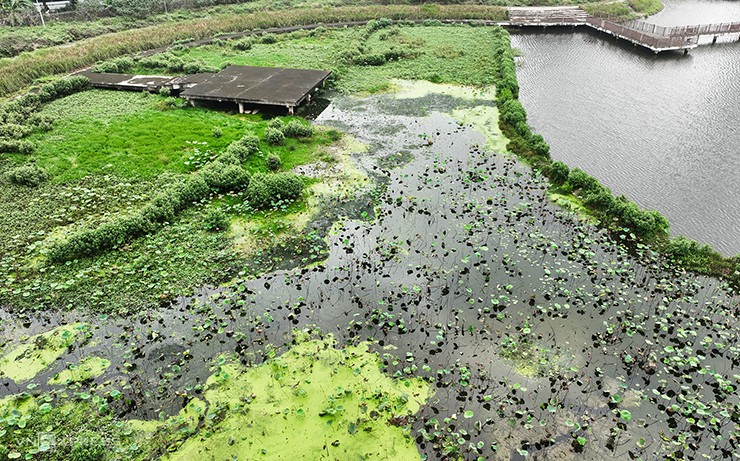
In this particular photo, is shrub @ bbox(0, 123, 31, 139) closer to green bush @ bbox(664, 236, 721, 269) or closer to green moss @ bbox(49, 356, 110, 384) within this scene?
green moss @ bbox(49, 356, 110, 384)

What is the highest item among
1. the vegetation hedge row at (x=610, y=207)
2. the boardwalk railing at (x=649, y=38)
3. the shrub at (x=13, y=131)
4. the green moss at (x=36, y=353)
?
the boardwalk railing at (x=649, y=38)

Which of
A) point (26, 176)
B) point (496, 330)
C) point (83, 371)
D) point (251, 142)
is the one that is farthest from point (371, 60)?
point (83, 371)

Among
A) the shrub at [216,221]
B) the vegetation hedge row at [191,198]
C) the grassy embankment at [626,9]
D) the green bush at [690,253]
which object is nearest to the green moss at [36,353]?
the vegetation hedge row at [191,198]

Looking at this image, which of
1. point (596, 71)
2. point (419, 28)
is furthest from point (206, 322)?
point (419, 28)

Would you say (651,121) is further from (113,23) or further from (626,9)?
(113,23)

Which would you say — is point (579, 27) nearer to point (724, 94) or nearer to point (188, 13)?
point (724, 94)

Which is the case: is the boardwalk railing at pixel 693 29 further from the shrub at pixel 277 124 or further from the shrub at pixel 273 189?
the shrub at pixel 273 189
